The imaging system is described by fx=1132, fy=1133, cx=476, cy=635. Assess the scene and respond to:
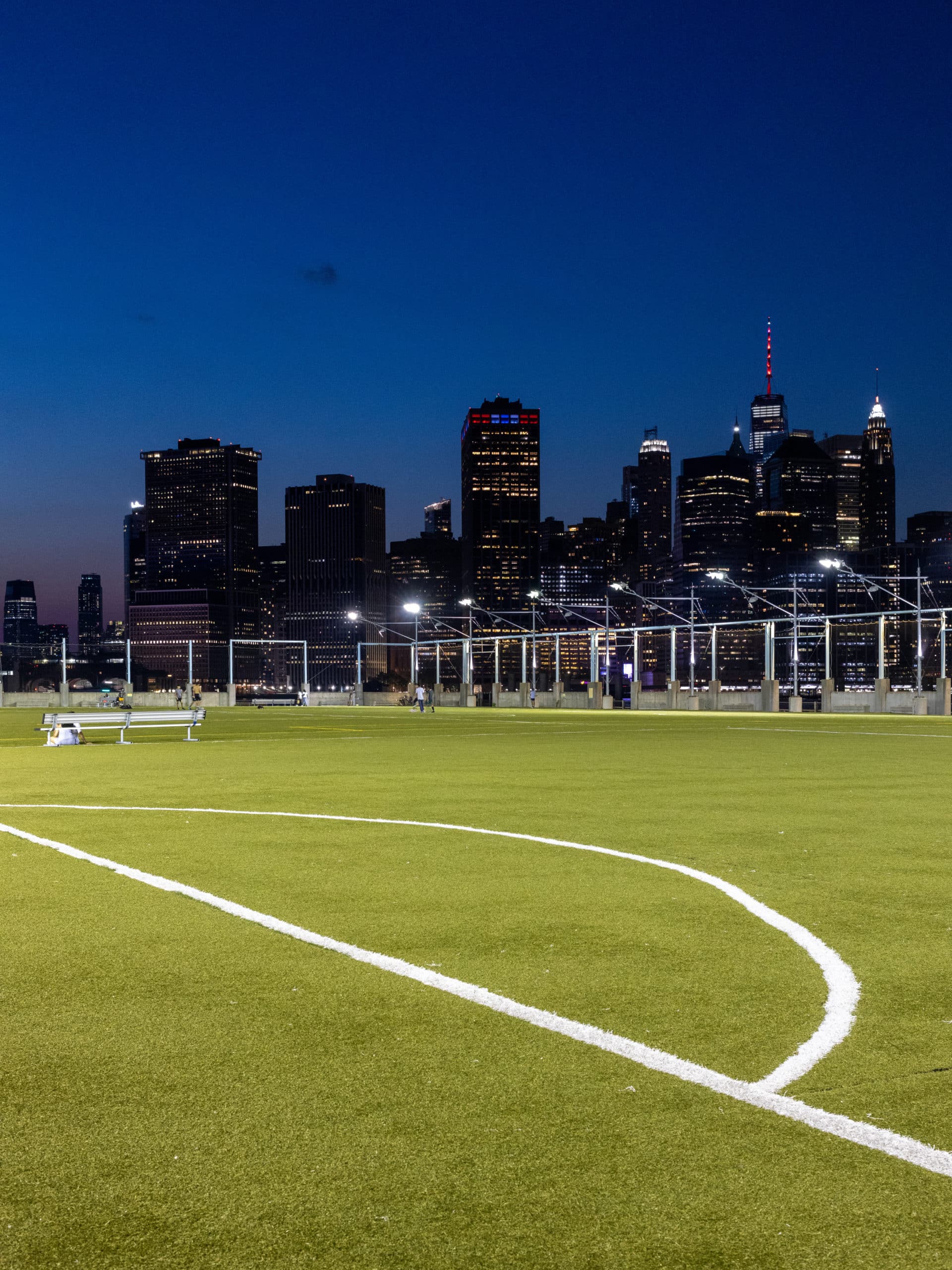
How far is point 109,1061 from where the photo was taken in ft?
15.0

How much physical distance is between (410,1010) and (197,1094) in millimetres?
1262

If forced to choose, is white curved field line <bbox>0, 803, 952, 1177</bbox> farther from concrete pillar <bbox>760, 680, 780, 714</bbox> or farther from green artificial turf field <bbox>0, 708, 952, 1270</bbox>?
concrete pillar <bbox>760, 680, 780, 714</bbox>

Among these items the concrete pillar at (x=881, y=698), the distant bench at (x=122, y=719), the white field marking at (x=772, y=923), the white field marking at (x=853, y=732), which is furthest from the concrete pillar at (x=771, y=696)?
the white field marking at (x=772, y=923)

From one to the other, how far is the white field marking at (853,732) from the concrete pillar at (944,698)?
930 inches

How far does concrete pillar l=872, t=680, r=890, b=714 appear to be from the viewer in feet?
208

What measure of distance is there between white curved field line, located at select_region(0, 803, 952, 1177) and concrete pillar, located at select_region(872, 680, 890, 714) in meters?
58.0

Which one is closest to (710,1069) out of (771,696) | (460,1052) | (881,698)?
(460,1052)

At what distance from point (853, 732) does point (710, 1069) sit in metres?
32.9

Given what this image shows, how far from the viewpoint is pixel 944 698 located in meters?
60.6

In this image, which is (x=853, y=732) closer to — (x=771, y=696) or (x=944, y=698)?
(x=944, y=698)

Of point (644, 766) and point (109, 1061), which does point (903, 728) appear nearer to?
point (644, 766)

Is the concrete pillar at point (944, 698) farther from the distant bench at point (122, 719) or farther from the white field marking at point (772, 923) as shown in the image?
the white field marking at point (772, 923)

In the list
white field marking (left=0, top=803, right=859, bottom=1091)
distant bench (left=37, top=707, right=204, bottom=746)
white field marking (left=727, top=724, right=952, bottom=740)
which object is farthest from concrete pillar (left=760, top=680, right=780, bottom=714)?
white field marking (left=0, top=803, right=859, bottom=1091)

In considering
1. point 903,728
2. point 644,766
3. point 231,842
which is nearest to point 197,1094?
point 231,842
